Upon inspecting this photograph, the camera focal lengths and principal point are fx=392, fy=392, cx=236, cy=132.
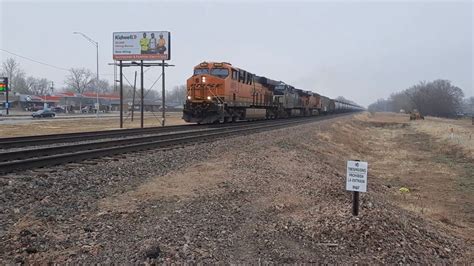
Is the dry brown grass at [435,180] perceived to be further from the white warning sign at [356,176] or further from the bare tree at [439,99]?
the bare tree at [439,99]

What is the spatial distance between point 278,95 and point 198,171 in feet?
106

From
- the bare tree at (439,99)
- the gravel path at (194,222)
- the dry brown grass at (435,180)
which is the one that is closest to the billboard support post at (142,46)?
the dry brown grass at (435,180)

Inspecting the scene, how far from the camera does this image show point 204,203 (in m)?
6.80

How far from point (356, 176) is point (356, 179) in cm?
5

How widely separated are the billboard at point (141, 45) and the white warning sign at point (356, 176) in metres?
28.4

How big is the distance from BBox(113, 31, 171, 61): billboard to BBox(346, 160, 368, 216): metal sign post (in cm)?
2841

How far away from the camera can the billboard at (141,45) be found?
33.1 meters

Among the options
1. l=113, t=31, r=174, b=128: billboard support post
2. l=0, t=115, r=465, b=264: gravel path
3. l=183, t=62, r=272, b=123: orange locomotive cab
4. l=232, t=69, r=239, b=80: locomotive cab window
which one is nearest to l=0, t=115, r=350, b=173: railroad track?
l=0, t=115, r=465, b=264: gravel path

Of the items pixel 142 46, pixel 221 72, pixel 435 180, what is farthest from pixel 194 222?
pixel 142 46

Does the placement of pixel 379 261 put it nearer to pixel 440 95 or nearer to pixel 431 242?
pixel 431 242

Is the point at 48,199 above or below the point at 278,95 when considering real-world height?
below

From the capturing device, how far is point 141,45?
3344 cm

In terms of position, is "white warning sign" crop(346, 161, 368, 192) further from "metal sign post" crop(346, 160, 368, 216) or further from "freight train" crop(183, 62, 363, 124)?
"freight train" crop(183, 62, 363, 124)

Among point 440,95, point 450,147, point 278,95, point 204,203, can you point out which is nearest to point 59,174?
point 204,203
